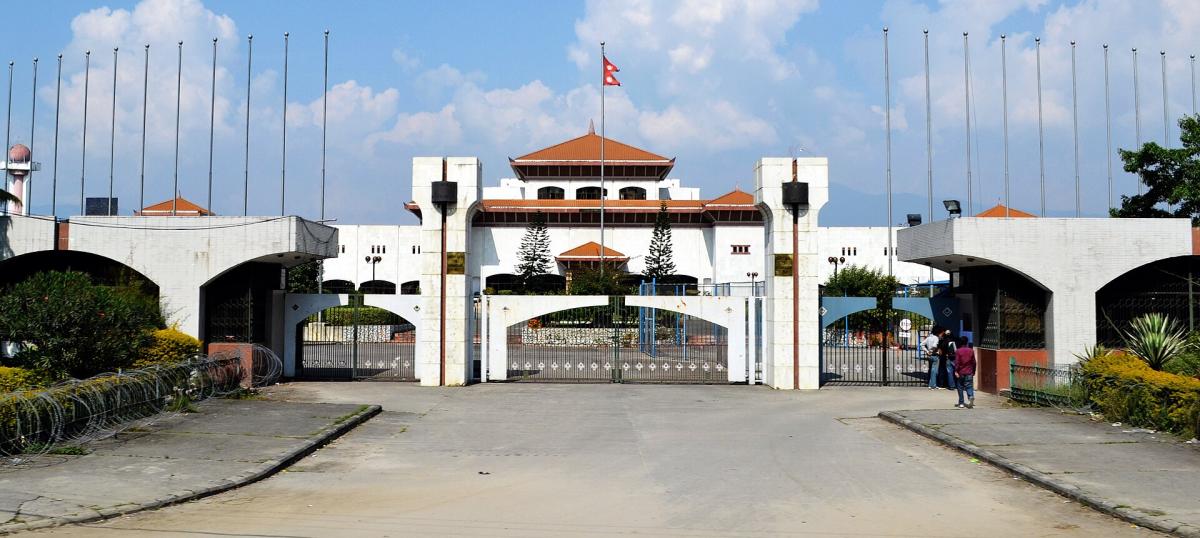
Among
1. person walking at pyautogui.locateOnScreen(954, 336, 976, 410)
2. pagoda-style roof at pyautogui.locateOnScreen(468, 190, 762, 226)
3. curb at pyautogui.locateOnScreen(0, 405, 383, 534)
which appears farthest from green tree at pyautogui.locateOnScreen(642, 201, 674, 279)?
curb at pyautogui.locateOnScreen(0, 405, 383, 534)

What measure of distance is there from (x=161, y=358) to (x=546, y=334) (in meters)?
19.9

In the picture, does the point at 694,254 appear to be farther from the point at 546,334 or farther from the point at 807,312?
the point at 807,312

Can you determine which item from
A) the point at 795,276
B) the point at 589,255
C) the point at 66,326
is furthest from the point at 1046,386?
the point at 589,255

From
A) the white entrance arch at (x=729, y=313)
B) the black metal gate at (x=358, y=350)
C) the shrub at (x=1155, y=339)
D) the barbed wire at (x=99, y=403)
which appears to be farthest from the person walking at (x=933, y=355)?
the barbed wire at (x=99, y=403)

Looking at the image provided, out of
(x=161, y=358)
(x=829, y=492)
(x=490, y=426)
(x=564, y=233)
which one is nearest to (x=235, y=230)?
(x=161, y=358)

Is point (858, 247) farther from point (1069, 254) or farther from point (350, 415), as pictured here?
point (350, 415)

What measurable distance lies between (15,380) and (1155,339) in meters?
20.9

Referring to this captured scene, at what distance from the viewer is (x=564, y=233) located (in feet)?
213

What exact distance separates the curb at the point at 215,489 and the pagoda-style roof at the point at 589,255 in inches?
1802

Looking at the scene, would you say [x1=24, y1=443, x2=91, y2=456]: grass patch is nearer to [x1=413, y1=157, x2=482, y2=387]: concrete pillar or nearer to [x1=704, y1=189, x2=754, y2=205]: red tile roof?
[x1=413, y1=157, x2=482, y2=387]: concrete pillar

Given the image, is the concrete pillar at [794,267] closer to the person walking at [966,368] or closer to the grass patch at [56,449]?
the person walking at [966,368]

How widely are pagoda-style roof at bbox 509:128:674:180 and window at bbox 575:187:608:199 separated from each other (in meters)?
0.89

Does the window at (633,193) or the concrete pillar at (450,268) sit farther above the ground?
the window at (633,193)

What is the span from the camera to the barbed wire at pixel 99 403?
1206 cm
